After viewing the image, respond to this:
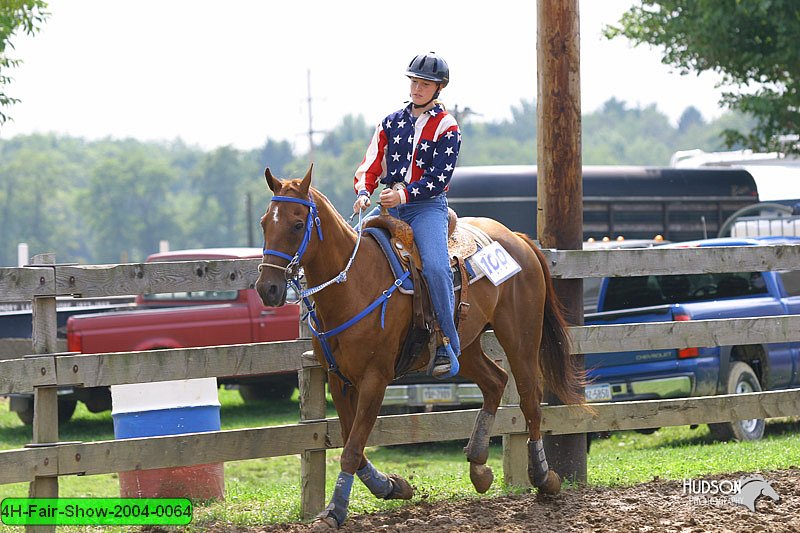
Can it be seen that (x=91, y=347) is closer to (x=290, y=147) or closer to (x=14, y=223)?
(x=14, y=223)

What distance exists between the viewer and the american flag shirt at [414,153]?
6504mm

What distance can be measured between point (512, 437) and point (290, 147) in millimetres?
174750

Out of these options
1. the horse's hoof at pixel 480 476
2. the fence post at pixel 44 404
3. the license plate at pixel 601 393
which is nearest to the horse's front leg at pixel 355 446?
the horse's hoof at pixel 480 476

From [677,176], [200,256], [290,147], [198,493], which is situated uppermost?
[290,147]

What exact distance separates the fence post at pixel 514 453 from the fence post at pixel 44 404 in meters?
3.05

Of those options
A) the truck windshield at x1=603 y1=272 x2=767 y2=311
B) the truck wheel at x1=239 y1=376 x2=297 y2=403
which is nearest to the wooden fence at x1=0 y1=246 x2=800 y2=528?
the truck windshield at x1=603 y1=272 x2=767 y2=311

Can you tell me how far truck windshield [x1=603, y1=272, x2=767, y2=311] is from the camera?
37.6 feet

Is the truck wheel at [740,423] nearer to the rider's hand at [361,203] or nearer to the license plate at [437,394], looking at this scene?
the license plate at [437,394]

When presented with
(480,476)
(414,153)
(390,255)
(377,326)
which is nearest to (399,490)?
(480,476)

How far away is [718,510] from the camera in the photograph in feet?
21.8

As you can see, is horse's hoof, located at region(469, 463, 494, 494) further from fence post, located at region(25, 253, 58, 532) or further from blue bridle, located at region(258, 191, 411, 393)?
fence post, located at region(25, 253, 58, 532)

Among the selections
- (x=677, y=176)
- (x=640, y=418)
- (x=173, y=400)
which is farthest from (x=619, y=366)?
(x=677, y=176)

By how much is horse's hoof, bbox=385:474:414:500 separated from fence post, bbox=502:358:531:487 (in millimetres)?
1128

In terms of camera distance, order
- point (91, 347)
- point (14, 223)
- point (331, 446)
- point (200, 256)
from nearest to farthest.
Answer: point (331, 446)
point (91, 347)
point (200, 256)
point (14, 223)
